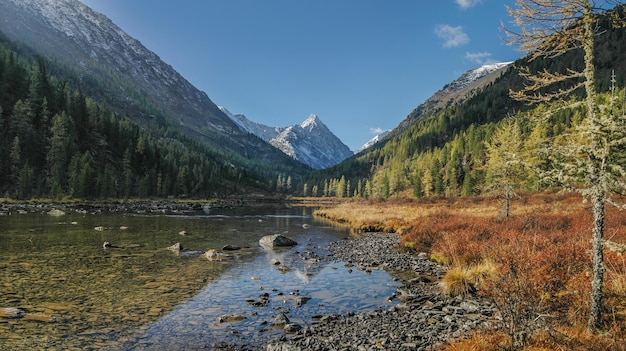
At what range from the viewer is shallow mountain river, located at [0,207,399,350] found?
10.3 meters

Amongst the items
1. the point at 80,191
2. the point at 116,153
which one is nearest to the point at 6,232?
the point at 80,191

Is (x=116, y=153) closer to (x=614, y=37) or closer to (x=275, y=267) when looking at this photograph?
(x=275, y=267)

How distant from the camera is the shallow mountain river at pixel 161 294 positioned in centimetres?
1028

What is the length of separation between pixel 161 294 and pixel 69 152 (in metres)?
90.7

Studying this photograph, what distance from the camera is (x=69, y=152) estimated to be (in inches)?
3396

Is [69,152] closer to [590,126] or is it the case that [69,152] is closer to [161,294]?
[161,294]

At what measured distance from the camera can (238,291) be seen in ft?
50.6

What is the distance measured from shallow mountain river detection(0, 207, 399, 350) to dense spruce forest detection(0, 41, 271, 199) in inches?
2554

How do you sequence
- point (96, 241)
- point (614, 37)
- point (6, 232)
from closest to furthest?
point (96, 241) → point (6, 232) → point (614, 37)

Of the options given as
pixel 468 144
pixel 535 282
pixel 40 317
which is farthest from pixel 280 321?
pixel 468 144

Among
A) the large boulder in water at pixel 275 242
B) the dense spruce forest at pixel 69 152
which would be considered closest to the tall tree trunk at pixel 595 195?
the large boulder in water at pixel 275 242

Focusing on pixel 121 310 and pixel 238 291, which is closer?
pixel 121 310

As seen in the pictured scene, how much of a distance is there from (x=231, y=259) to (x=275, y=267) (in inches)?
140

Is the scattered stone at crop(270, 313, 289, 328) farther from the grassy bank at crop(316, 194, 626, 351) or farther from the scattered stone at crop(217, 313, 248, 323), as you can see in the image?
the grassy bank at crop(316, 194, 626, 351)
